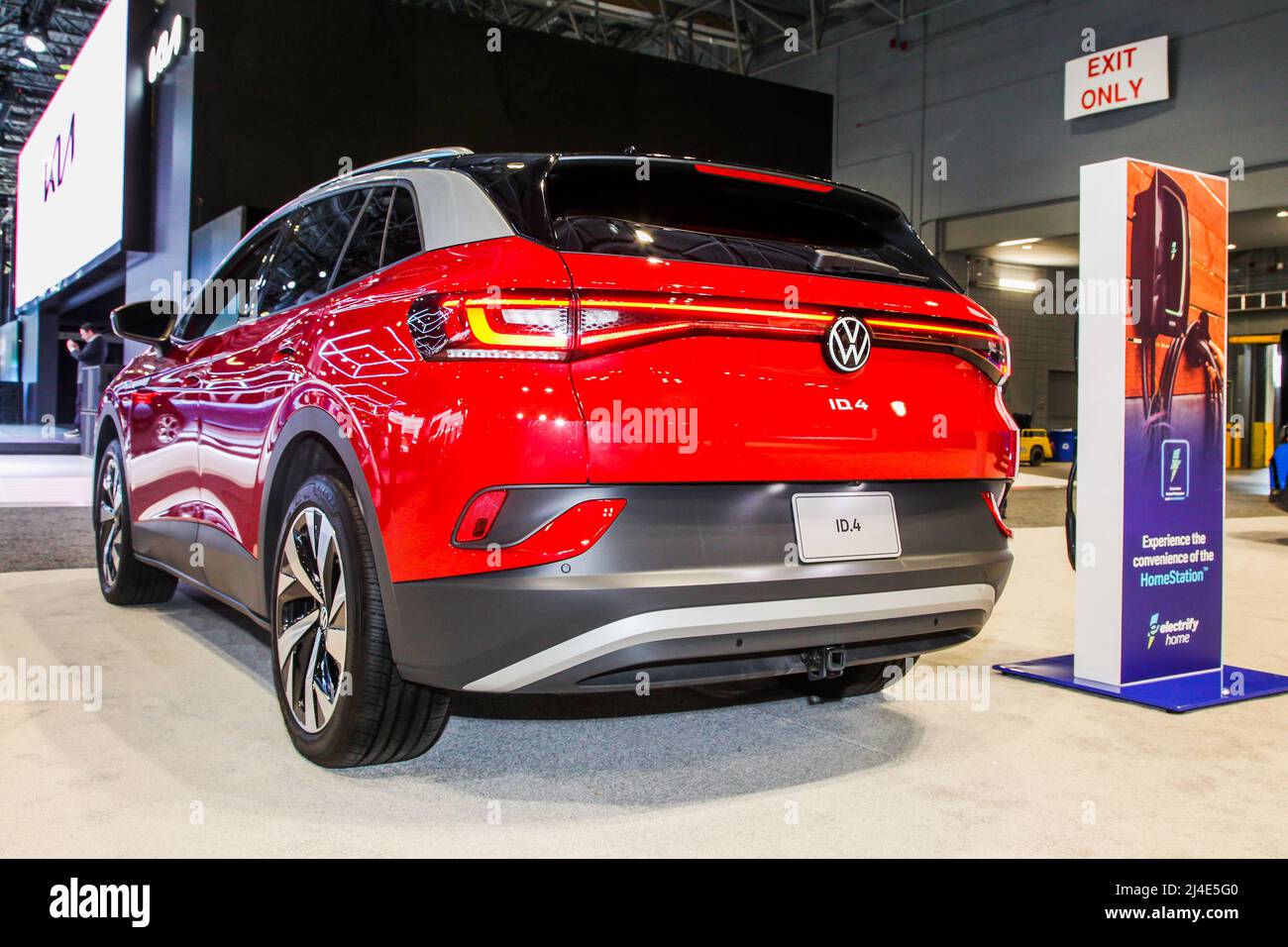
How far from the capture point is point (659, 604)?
2143mm

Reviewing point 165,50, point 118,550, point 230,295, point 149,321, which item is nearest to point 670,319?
point 230,295

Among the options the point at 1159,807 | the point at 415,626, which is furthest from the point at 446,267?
the point at 1159,807

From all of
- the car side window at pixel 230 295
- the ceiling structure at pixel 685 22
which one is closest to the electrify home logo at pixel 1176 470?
the car side window at pixel 230 295

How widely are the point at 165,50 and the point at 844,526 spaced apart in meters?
10.7

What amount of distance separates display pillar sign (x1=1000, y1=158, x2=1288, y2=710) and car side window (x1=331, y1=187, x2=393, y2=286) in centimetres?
211

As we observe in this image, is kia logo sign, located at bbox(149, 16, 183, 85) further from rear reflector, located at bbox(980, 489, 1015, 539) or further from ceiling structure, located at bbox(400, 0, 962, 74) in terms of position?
rear reflector, located at bbox(980, 489, 1015, 539)

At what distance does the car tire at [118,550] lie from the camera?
444cm

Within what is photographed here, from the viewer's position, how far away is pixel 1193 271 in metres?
3.63

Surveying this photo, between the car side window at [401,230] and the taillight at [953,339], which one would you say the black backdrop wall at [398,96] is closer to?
the car side window at [401,230]

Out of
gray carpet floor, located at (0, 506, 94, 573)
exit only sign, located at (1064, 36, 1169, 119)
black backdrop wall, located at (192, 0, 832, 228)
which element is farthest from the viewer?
exit only sign, located at (1064, 36, 1169, 119)

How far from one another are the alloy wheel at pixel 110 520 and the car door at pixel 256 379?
1.25 meters

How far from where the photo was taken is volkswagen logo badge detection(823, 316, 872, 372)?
237 cm

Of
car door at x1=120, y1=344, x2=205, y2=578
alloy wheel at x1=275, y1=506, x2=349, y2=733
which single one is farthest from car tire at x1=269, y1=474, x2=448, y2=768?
car door at x1=120, y1=344, x2=205, y2=578

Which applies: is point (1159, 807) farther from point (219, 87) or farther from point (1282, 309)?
point (1282, 309)
